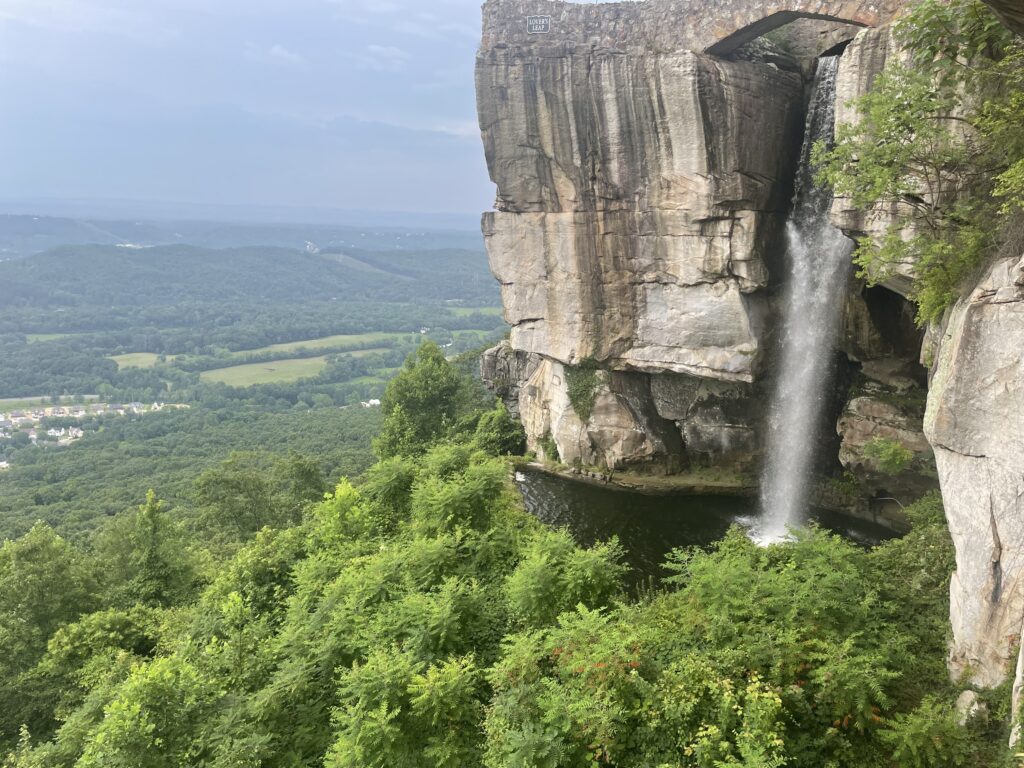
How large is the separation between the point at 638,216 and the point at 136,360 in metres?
107

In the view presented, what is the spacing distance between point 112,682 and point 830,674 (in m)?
13.9

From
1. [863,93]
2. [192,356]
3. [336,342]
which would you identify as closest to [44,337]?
[192,356]

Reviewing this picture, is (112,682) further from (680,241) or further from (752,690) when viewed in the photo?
(680,241)

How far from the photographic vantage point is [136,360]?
106m

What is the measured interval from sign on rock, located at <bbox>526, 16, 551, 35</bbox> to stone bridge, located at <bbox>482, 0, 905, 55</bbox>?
31 millimetres

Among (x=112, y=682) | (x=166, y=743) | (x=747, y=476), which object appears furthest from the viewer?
(x=747, y=476)

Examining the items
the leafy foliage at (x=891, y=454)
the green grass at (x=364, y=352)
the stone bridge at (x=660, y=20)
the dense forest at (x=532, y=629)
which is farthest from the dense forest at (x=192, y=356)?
the leafy foliage at (x=891, y=454)

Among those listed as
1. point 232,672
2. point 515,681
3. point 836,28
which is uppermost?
point 836,28

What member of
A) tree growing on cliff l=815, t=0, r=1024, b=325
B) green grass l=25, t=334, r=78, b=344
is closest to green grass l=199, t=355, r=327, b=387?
green grass l=25, t=334, r=78, b=344

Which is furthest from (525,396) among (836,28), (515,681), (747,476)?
(515,681)

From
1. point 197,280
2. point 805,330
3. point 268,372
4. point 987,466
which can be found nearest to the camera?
point 987,466

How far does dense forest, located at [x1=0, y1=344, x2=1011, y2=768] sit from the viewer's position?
8039mm

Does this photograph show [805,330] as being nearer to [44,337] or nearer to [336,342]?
[336,342]

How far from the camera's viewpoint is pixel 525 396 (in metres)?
30.6
